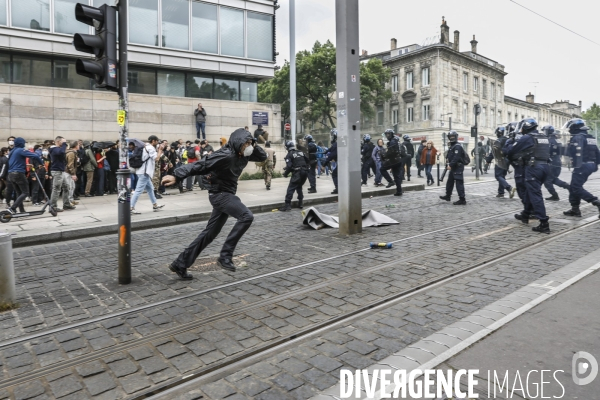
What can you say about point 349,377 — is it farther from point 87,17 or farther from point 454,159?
point 454,159

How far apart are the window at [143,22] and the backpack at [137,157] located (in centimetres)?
1105

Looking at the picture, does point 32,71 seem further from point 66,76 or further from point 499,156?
point 499,156

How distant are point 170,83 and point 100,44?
16.7m

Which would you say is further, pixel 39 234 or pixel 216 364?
pixel 39 234

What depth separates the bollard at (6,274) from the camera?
4.50 m

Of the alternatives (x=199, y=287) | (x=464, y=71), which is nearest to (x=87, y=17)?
(x=199, y=287)

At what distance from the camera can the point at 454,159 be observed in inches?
478

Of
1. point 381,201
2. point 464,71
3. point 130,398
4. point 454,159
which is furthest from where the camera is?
point 464,71

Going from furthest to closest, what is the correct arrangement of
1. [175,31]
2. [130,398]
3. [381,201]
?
1. [175,31]
2. [381,201]
3. [130,398]

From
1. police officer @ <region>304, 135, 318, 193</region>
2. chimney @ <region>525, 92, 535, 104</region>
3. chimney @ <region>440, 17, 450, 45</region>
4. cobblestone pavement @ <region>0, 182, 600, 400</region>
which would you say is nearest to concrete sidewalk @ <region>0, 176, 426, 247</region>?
police officer @ <region>304, 135, 318, 193</region>

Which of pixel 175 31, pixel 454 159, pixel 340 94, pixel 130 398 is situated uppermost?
pixel 175 31

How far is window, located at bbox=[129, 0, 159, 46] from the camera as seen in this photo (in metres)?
19.6

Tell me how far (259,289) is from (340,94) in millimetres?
4455

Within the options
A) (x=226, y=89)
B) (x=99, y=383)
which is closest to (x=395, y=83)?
(x=226, y=89)
